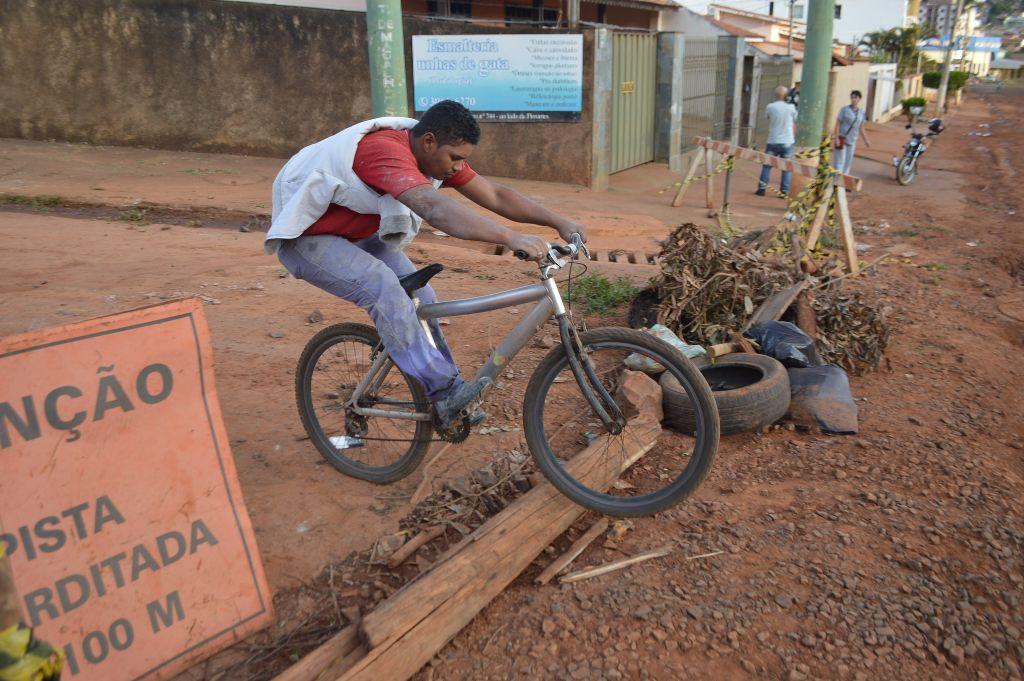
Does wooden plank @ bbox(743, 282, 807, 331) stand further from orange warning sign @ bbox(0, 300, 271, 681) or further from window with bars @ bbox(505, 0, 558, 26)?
window with bars @ bbox(505, 0, 558, 26)

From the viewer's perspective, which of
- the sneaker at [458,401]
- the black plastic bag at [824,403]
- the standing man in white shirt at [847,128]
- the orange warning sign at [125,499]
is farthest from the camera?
the standing man in white shirt at [847,128]

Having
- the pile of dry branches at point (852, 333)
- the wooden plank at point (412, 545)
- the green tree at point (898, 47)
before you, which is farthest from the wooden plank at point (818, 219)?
the green tree at point (898, 47)

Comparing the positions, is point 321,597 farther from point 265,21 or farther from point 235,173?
point 265,21

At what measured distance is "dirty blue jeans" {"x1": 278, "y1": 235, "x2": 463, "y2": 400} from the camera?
130 inches

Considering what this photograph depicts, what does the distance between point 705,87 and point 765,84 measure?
16.1ft

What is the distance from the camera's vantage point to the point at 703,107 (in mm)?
17344

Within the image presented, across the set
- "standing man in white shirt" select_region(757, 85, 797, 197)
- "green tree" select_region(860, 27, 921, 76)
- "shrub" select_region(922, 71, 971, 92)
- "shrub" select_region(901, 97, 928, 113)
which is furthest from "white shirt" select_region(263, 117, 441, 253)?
"shrub" select_region(922, 71, 971, 92)

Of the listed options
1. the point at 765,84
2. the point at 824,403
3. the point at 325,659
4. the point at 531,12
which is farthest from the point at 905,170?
the point at 325,659

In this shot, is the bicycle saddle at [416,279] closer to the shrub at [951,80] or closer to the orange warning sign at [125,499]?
the orange warning sign at [125,499]

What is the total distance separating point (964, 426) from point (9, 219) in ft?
30.2

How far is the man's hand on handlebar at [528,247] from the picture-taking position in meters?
3.00

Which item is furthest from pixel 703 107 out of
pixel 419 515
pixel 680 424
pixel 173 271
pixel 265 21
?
pixel 419 515

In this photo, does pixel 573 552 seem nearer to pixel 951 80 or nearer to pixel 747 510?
pixel 747 510

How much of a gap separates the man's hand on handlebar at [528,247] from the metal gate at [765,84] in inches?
747
